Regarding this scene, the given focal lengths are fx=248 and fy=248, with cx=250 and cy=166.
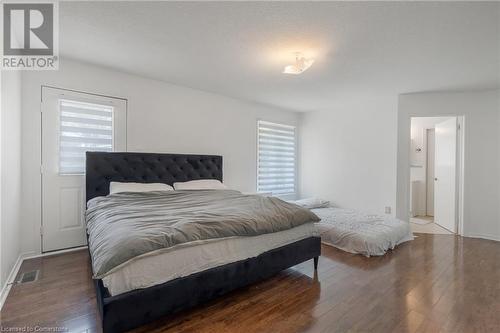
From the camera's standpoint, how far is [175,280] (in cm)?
171

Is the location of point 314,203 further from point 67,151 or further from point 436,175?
point 67,151

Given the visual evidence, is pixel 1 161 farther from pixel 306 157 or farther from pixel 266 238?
pixel 306 157

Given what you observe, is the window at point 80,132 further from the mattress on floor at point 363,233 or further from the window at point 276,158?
the mattress on floor at point 363,233

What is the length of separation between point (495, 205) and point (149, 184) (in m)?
5.33

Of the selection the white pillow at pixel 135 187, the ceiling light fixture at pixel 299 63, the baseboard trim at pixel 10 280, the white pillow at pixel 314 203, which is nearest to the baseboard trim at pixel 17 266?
the baseboard trim at pixel 10 280

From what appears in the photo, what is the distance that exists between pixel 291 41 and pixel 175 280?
2342 mm

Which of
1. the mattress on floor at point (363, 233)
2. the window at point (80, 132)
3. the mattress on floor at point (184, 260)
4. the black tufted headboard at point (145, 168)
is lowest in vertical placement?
the mattress on floor at point (363, 233)

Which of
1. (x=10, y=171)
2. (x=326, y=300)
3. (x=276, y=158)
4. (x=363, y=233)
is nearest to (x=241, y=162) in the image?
(x=276, y=158)

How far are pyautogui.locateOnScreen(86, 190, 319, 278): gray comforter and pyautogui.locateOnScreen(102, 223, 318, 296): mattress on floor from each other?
64mm

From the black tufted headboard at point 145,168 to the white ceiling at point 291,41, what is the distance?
119cm

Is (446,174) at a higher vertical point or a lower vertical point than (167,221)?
higher

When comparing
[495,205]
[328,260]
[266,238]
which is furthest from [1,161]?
[495,205]

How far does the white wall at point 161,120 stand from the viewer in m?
2.89

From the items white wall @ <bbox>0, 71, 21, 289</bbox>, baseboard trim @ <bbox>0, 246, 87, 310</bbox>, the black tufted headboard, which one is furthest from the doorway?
white wall @ <bbox>0, 71, 21, 289</bbox>
